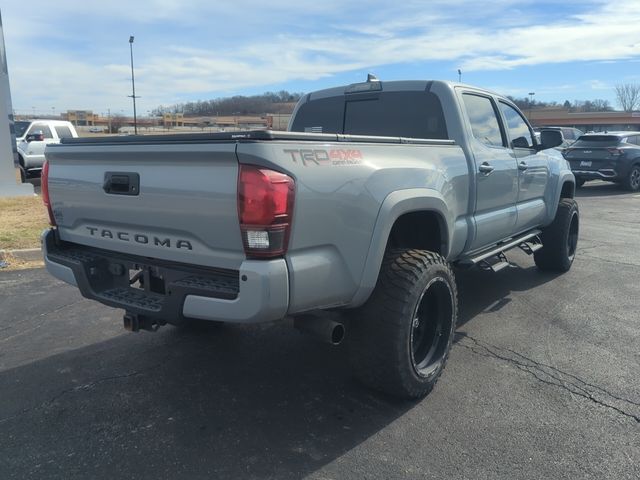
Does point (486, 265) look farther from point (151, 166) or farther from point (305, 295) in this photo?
point (151, 166)

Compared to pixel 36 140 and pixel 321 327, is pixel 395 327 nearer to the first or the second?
pixel 321 327

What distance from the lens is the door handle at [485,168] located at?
4397 mm

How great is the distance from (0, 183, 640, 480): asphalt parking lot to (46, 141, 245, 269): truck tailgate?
103cm

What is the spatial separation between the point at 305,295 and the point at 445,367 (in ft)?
5.62

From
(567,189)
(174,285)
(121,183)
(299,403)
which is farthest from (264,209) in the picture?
(567,189)

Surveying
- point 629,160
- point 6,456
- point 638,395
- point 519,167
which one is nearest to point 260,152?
point 6,456

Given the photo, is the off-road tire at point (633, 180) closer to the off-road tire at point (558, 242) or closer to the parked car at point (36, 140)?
the off-road tire at point (558, 242)

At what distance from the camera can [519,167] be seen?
5.27 metres

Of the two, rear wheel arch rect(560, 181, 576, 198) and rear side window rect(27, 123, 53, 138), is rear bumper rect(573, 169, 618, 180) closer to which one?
→ rear wheel arch rect(560, 181, 576, 198)

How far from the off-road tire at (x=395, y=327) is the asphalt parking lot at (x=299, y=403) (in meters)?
0.20

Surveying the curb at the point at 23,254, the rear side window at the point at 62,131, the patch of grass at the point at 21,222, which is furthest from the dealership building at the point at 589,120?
the curb at the point at 23,254

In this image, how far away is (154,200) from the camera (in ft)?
9.66

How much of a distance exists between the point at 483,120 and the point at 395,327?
2.58 metres

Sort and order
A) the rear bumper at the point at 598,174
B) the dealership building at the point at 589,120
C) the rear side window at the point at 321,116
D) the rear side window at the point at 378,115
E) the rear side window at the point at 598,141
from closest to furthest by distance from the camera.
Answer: the rear side window at the point at 378,115 < the rear side window at the point at 321,116 < the rear bumper at the point at 598,174 < the rear side window at the point at 598,141 < the dealership building at the point at 589,120
